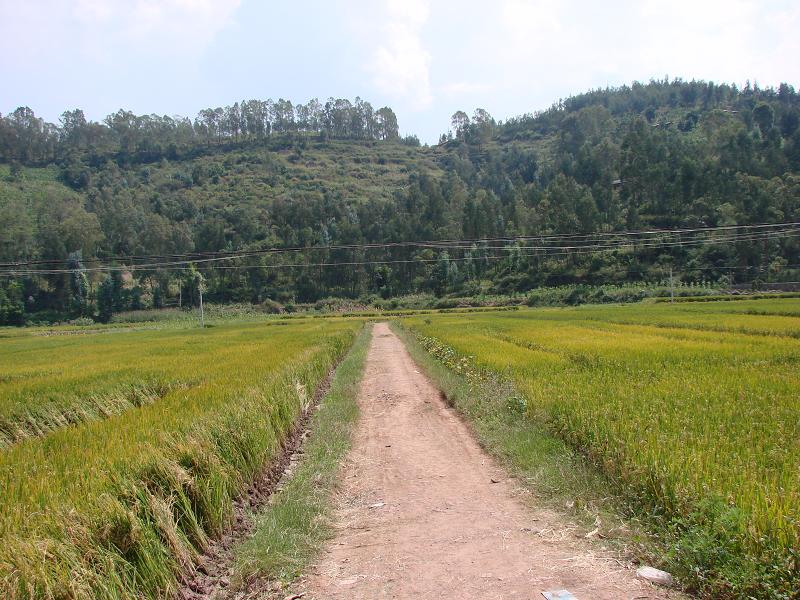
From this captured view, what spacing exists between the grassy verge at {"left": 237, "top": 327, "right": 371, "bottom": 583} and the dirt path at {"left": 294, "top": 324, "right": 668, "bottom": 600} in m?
0.24

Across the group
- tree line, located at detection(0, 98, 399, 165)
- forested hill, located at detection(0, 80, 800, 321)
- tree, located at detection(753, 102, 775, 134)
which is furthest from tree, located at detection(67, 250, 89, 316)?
tree, located at detection(753, 102, 775, 134)

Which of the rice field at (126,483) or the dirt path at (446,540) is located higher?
the rice field at (126,483)

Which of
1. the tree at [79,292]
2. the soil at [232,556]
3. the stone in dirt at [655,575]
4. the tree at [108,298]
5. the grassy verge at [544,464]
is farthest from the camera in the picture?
the tree at [79,292]

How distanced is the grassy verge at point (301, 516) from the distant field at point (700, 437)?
12.3ft

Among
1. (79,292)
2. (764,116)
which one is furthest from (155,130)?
(764,116)

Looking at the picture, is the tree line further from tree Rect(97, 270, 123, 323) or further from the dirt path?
the dirt path

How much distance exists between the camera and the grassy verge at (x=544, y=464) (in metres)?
5.92

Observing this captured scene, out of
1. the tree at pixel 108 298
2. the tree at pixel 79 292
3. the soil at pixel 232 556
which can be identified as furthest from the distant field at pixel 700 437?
the tree at pixel 79 292

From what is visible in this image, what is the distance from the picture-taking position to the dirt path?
16.0 feet

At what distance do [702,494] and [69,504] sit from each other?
582cm

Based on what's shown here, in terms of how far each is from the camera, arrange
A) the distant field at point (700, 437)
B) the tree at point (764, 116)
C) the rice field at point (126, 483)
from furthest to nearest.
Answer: the tree at point (764, 116), the distant field at point (700, 437), the rice field at point (126, 483)

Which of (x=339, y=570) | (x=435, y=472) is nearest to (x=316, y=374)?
(x=435, y=472)

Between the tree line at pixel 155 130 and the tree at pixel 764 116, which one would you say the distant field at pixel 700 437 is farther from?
the tree line at pixel 155 130

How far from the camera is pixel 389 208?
121m
